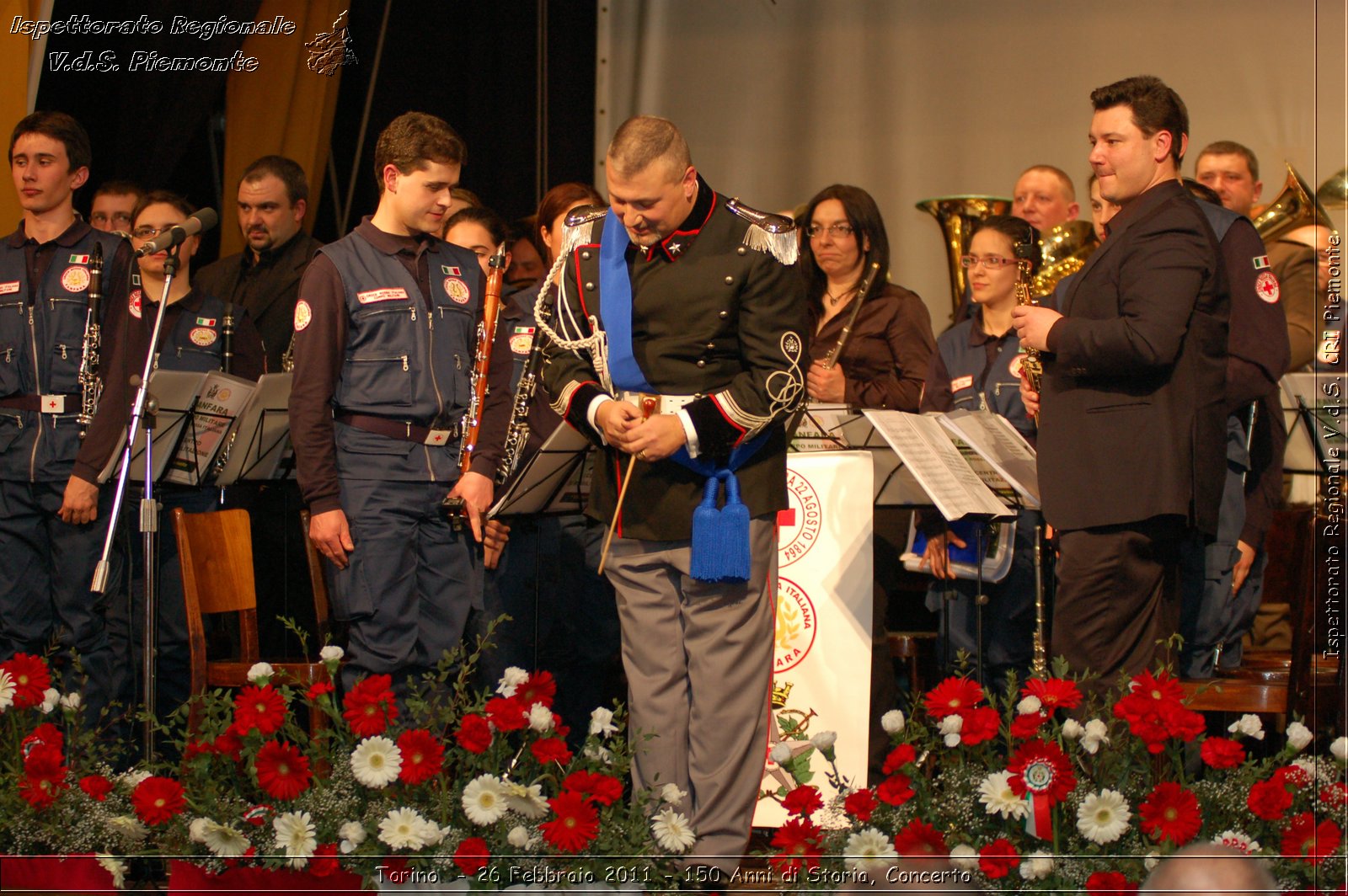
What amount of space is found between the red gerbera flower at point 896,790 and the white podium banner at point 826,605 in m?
1.14

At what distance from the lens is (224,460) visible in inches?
184

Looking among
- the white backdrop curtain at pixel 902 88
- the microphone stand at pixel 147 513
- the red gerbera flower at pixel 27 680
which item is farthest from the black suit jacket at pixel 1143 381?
the white backdrop curtain at pixel 902 88

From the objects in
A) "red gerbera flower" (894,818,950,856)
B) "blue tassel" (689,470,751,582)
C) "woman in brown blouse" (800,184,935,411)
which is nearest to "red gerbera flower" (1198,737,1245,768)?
"red gerbera flower" (894,818,950,856)

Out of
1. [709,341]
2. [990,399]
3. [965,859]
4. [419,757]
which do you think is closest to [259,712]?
[419,757]

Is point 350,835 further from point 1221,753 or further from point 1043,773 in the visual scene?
point 1221,753

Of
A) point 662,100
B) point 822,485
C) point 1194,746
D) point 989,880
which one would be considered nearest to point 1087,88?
point 662,100

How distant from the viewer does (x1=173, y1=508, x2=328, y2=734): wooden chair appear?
4305 mm

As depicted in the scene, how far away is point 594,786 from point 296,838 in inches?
25.2

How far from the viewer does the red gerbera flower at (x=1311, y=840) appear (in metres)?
3.04

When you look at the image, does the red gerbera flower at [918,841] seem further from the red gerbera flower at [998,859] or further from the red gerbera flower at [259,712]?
the red gerbera flower at [259,712]

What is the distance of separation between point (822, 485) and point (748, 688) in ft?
3.60

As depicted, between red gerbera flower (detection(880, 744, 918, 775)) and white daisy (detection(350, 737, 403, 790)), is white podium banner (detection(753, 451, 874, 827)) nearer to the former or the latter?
red gerbera flower (detection(880, 744, 918, 775))

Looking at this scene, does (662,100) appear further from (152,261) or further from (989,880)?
(989,880)

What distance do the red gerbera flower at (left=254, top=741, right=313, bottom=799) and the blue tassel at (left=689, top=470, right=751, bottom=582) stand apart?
0.99m
